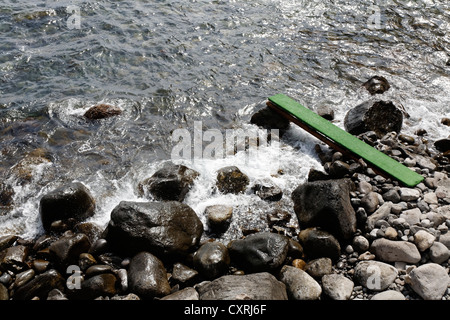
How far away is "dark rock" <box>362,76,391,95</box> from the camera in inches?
399

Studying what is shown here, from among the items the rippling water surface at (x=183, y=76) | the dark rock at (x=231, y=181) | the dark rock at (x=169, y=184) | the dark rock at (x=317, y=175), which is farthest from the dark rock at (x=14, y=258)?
the dark rock at (x=317, y=175)

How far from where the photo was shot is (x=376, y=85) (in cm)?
1019

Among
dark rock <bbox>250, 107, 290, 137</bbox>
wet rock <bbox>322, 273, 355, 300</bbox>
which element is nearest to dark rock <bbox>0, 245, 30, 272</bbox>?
wet rock <bbox>322, 273, 355, 300</bbox>

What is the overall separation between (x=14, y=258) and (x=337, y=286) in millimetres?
4897

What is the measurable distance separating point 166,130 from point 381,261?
569 centimetres

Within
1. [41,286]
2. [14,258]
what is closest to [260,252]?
[41,286]

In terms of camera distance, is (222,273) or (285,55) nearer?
(222,273)

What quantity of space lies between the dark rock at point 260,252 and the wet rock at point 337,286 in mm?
735

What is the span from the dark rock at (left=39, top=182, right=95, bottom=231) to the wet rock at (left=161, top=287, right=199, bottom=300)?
2.56 m

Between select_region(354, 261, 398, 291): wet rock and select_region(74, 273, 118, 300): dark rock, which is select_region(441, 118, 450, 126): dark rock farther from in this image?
select_region(74, 273, 118, 300): dark rock

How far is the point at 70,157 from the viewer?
25.6 feet

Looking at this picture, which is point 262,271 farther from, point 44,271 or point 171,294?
point 44,271

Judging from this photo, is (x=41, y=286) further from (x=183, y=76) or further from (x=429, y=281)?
(x=183, y=76)
